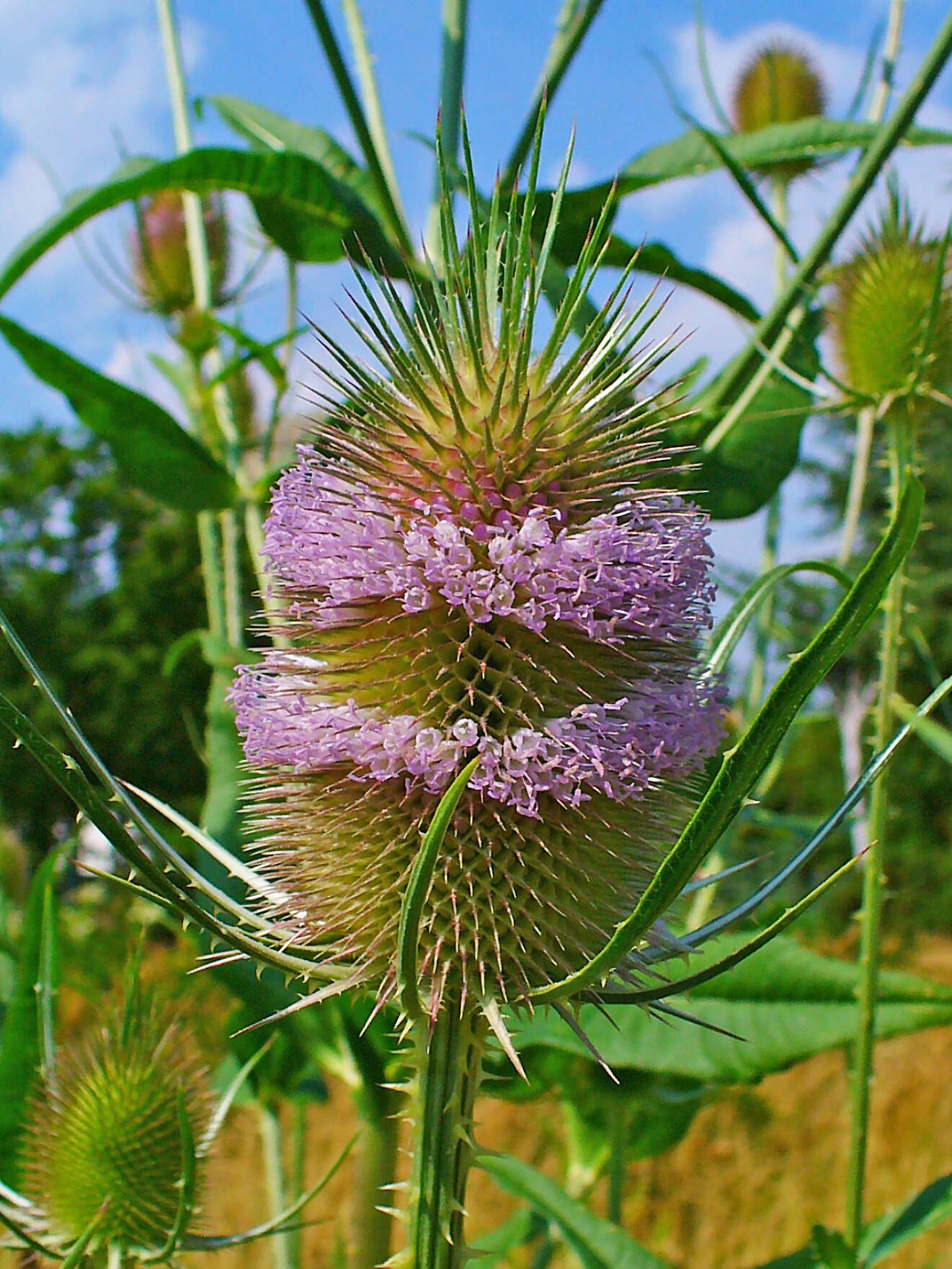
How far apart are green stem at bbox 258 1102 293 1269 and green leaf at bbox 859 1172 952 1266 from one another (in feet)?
3.58

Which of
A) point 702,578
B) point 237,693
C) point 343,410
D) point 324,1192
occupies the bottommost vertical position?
point 324,1192

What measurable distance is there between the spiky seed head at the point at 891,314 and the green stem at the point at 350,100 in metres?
0.99

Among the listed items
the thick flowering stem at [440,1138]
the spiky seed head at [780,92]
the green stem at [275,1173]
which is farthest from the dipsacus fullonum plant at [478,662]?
the spiky seed head at [780,92]

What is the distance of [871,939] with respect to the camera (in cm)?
172

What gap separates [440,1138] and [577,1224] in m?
0.78

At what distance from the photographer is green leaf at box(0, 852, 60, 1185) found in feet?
5.44

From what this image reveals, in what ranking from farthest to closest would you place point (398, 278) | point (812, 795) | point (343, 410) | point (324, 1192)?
point (812, 795) → point (324, 1192) → point (398, 278) → point (343, 410)

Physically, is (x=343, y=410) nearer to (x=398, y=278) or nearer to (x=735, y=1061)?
(x=398, y=278)

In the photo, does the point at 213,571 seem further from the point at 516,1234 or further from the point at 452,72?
the point at 516,1234

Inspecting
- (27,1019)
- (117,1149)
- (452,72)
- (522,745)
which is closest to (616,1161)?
(117,1149)

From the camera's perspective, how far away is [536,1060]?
2.08m

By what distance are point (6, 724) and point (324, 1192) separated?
4635 millimetres

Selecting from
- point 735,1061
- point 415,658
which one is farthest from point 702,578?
point 735,1061

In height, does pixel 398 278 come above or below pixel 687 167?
below
